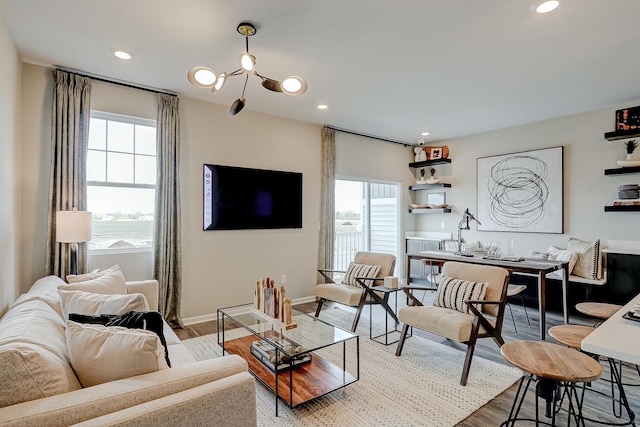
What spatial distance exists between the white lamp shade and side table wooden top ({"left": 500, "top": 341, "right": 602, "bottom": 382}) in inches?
135

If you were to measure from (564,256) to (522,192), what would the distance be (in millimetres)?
1311

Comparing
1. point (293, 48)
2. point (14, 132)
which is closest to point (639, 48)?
point (293, 48)

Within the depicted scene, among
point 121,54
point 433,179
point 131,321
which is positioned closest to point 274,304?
point 131,321

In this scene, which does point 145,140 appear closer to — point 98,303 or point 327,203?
point 98,303

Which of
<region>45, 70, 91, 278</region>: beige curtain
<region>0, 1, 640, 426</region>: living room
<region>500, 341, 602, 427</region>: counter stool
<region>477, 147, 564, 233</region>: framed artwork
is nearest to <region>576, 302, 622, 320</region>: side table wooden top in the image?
<region>500, 341, 602, 427</region>: counter stool

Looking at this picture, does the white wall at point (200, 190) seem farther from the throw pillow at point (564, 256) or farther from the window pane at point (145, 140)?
the throw pillow at point (564, 256)

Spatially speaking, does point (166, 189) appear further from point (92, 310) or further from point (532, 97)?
point (532, 97)

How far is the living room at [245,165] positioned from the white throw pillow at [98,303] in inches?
28.1

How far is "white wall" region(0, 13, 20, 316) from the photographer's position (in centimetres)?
Answer: 239

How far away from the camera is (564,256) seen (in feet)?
14.2

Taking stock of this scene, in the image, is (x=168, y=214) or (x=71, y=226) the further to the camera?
(x=168, y=214)

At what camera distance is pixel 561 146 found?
489 cm

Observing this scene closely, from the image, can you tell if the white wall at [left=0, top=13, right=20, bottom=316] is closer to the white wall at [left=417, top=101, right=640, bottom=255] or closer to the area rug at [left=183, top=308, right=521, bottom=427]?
the area rug at [left=183, top=308, right=521, bottom=427]

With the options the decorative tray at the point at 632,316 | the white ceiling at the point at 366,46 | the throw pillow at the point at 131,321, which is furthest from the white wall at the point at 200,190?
the decorative tray at the point at 632,316
